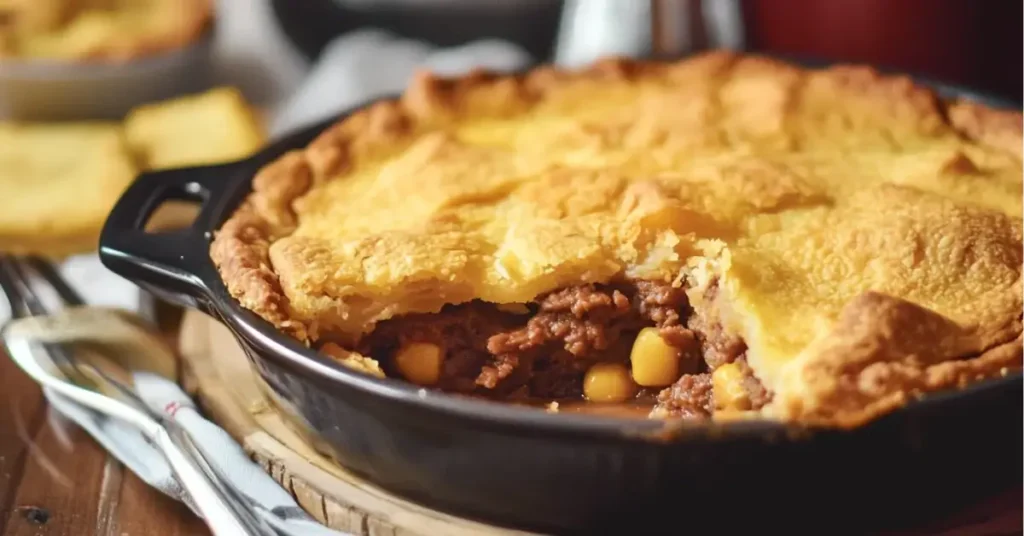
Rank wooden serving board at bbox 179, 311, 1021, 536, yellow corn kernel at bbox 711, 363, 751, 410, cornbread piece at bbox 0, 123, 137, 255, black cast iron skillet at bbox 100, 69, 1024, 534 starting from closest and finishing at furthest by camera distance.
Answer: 1. black cast iron skillet at bbox 100, 69, 1024, 534
2. wooden serving board at bbox 179, 311, 1021, 536
3. yellow corn kernel at bbox 711, 363, 751, 410
4. cornbread piece at bbox 0, 123, 137, 255

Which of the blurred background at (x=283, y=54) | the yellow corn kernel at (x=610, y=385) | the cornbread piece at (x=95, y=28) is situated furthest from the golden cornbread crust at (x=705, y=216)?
the cornbread piece at (x=95, y=28)

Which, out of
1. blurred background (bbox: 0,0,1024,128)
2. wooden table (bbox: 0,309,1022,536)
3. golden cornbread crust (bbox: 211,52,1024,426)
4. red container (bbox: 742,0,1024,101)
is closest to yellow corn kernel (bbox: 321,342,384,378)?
golden cornbread crust (bbox: 211,52,1024,426)

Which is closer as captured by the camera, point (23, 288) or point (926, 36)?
point (23, 288)

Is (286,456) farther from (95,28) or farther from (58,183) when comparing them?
(95,28)

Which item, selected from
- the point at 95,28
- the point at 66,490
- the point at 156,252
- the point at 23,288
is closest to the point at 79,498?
the point at 66,490

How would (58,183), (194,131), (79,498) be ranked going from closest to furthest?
(79,498), (58,183), (194,131)

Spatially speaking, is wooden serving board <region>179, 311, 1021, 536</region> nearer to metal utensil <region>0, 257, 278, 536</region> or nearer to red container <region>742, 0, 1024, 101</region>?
metal utensil <region>0, 257, 278, 536</region>
